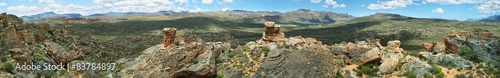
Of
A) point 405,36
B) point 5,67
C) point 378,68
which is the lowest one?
point 405,36

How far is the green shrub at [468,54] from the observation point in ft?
117

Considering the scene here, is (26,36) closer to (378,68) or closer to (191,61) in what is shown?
(191,61)

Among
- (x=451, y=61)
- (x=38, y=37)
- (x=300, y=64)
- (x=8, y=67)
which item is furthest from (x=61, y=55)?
(x=451, y=61)

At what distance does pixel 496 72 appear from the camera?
32.1 metres

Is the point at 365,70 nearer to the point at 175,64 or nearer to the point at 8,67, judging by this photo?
the point at 175,64

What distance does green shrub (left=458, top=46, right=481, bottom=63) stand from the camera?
3553cm

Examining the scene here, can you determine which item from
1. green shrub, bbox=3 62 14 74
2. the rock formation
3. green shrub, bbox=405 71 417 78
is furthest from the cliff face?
green shrub, bbox=3 62 14 74

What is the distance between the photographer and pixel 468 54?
35812mm

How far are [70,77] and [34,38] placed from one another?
1296 cm

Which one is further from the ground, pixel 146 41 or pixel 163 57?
A: pixel 163 57

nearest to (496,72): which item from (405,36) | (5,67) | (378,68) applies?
(378,68)

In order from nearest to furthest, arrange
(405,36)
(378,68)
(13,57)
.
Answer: (13,57)
(378,68)
(405,36)

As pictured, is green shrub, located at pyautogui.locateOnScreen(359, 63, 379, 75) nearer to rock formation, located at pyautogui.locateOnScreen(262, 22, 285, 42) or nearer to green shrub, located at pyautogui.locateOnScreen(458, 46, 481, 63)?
green shrub, located at pyautogui.locateOnScreen(458, 46, 481, 63)

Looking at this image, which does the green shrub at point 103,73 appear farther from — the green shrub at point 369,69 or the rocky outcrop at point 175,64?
the green shrub at point 369,69
